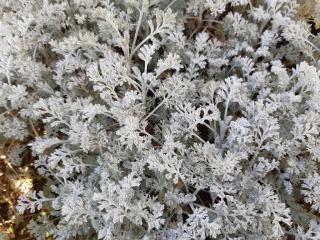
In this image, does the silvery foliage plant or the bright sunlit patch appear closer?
the silvery foliage plant

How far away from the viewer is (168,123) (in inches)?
65.7

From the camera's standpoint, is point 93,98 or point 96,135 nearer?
point 96,135

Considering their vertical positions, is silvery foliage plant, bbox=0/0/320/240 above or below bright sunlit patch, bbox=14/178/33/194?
above

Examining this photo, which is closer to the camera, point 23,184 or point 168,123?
point 168,123

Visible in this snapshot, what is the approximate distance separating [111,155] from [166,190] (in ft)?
0.79

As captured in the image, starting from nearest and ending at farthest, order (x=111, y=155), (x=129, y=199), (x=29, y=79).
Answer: (x=129, y=199)
(x=111, y=155)
(x=29, y=79)

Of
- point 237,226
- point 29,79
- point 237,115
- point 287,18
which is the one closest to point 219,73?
point 237,115

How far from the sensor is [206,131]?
178 centimetres

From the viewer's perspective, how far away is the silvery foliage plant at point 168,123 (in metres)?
1.49

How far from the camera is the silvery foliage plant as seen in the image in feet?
4.88

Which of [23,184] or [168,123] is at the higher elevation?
[168,123]

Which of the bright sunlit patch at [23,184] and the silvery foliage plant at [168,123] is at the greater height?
the silvery foliage plant at [168,123]

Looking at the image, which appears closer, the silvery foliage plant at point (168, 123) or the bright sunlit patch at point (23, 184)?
the silvery foliage plant at point (168, 123)

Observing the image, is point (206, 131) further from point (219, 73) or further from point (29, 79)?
point (29, 79)
